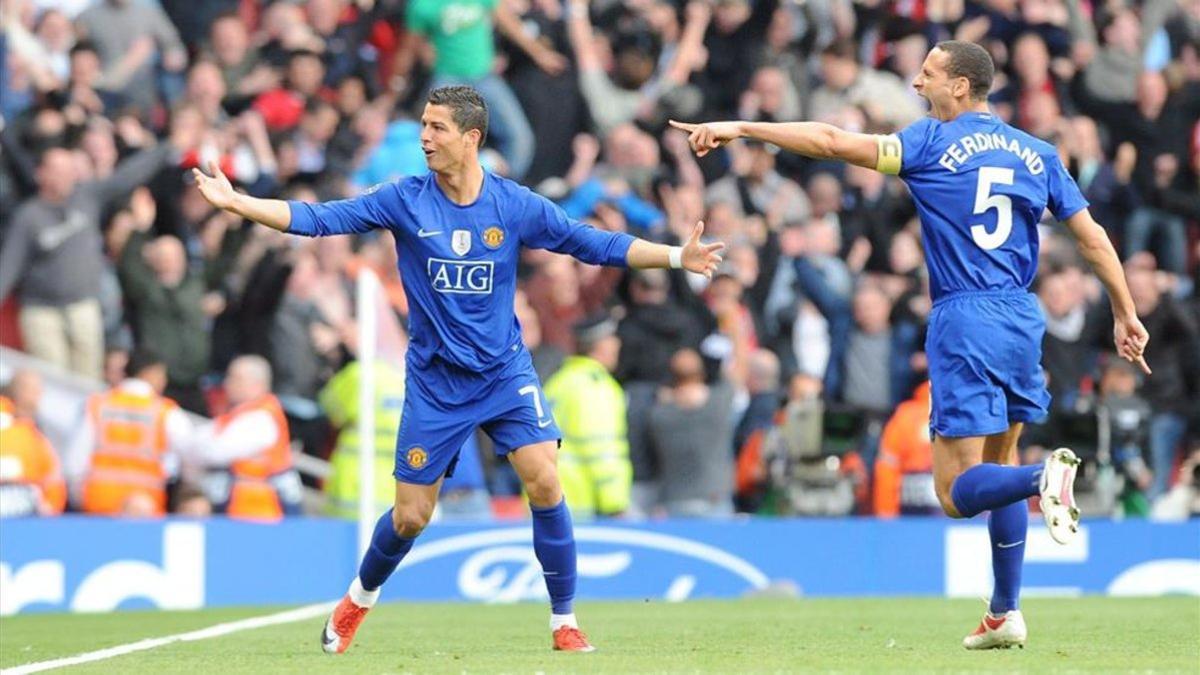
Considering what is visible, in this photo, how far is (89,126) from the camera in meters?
17.8

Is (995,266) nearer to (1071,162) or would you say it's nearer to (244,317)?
(244,317)

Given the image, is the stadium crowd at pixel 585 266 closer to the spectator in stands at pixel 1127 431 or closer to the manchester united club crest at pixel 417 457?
the spectator in stands at pixel 1127 431

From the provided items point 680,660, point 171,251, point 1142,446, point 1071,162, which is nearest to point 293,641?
point 680,660

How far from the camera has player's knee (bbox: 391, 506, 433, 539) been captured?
10312 mm

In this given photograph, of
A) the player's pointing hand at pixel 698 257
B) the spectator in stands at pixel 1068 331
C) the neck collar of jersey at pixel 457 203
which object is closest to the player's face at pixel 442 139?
the neck collar of jersey at pixel 457 203

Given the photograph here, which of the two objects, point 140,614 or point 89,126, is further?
point 89,126

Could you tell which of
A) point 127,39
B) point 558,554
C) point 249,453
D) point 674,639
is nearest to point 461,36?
point 127,39

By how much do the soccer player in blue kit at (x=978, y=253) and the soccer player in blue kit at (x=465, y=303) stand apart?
1112 mm

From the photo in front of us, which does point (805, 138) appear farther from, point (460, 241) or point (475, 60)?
point (475, 60)

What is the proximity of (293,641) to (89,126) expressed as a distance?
288 inches

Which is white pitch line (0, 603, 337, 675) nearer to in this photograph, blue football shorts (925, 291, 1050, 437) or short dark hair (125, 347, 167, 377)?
short dark hair (125, 347, 167, 377)

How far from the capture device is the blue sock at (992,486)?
937 cm

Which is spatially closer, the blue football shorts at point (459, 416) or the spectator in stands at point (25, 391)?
the blue football shorts at point (459, 416)

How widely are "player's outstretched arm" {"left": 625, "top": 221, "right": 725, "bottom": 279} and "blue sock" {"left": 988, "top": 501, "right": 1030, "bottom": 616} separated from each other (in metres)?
1.56
